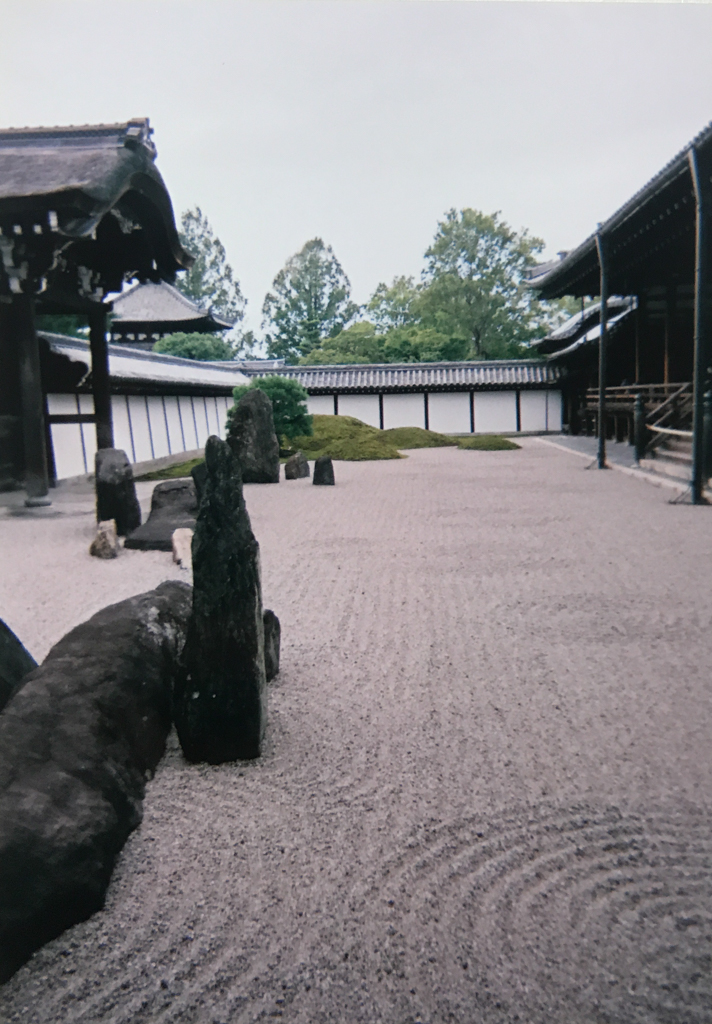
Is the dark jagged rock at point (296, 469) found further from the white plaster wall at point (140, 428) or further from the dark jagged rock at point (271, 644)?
the dark jagged rock at point (271, 644)

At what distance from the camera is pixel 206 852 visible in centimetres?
282

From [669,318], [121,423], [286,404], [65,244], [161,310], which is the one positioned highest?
[161,310]

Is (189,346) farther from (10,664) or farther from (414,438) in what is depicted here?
(10,664)

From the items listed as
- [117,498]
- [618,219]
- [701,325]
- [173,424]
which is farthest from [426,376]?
[117,498]

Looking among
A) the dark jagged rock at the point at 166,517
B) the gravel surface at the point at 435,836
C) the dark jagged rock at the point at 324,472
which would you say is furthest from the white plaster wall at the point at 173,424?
the gravel surface at the point at 435,836

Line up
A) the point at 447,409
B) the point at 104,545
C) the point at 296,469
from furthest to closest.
Answer: 1. the point at 447,409
2. the point at 296,469
3. the point at 104,545

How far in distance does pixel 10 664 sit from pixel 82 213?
7.66m

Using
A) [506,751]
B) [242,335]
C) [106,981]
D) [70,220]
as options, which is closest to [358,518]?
[70,220]

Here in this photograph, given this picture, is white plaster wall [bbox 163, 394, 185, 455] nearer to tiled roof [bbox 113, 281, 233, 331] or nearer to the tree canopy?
tiled roof [bbox 113, 281, 233, 331]

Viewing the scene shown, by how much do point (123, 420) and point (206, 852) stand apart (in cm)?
1554

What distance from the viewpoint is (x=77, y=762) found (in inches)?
109

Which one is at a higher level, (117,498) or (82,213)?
(82,213)

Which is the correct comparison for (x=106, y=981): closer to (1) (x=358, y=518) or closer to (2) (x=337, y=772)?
(2) (x=337, y=772)

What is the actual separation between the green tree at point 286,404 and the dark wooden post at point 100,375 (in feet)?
19.6
